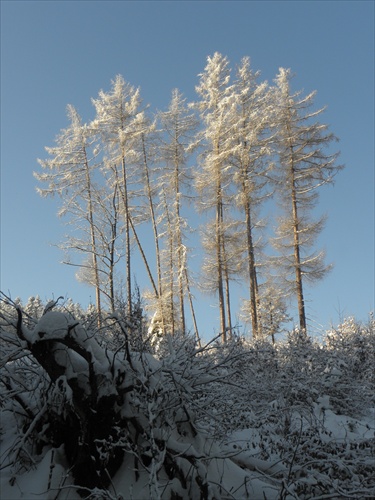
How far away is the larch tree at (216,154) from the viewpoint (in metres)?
19.9

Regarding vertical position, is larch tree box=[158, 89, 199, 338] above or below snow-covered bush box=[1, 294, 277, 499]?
above

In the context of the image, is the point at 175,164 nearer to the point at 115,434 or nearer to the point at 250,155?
the point at 250,155

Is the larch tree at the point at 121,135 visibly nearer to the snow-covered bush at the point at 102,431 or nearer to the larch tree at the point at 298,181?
the larch tree at the point at 298,181

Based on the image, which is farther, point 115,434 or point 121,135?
point 121,135

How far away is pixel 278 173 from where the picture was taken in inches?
805

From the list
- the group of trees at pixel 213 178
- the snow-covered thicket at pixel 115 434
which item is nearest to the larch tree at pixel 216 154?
the group of trees at pixel 213 178

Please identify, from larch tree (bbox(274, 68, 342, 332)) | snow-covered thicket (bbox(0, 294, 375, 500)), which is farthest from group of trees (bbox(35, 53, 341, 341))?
snow-covered thicket (bbox(0, 294, 375, 500))

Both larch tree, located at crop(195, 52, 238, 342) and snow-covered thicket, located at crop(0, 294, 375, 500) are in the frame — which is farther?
larch tree, located at crop(195, 52, 238, 342)

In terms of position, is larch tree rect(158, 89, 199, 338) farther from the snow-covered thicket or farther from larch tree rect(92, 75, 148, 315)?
the snow-covered thicket

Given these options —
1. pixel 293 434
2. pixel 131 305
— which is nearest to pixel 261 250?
pixel 131 305

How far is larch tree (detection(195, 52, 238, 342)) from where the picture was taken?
65.4 ft

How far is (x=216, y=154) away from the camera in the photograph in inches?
797

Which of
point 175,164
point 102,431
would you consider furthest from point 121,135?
point 102,431

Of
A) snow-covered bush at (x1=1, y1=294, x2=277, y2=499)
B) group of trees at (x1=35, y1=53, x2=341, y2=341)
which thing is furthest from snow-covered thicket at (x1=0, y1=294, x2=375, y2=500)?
group of trees at (x1=35, y1=53, x2=341, y2=341)
